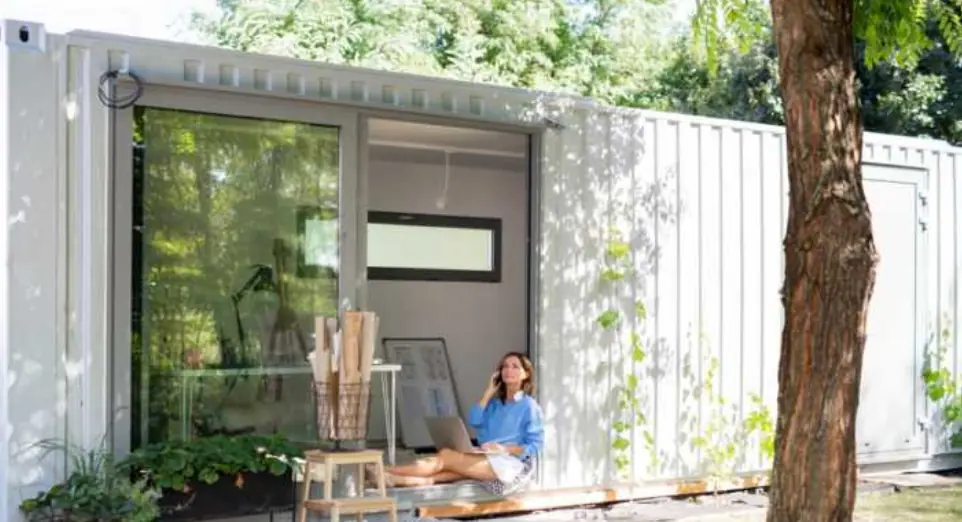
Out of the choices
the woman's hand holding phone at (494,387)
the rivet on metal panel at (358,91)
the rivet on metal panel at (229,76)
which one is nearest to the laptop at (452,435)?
the woman's hand holding phone at (494,387)

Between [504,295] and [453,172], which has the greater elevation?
[453,172]

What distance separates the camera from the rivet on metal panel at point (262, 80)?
21.6 ft

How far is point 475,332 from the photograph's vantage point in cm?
1108

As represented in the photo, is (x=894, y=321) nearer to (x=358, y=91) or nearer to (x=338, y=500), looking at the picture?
(x=358, y=91)

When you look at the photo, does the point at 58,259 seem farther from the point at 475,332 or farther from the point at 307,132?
the point at 475,332

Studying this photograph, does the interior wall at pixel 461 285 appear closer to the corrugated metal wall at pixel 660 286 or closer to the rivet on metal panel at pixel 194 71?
the corrugated metal wall at pixel 660 286

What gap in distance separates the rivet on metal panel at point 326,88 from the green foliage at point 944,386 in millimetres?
5137

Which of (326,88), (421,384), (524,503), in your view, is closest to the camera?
(326,88)

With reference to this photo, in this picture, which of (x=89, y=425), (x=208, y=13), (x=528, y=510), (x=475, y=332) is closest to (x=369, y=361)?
(x=89, y=425)

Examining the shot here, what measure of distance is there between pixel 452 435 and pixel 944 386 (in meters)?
4.19

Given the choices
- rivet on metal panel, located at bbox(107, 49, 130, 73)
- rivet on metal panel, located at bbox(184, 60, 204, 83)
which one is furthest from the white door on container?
rivet on metal panel, located at bbox(107, 49, 130, 73)

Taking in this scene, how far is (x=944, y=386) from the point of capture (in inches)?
385

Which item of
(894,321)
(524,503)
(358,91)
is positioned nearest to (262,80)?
(358,91)

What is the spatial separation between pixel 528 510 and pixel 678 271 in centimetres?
183
